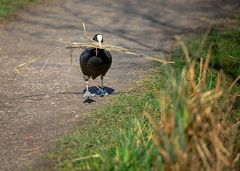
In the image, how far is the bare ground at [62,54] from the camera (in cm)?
639

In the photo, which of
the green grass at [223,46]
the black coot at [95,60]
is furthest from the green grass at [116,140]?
the green grass at [223,46]

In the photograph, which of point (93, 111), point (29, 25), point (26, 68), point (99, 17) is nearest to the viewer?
point (93, 111)

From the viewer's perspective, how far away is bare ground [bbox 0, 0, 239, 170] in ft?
21.0

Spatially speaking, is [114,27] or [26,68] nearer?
[26,68]

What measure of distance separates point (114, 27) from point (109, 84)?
12.3 ft

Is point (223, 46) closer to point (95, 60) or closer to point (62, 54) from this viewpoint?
point (62, 54)

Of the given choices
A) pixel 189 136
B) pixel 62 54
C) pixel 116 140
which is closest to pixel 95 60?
pixel 116 140

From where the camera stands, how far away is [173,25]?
12.1 metres

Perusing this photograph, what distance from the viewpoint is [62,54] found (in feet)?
31.8

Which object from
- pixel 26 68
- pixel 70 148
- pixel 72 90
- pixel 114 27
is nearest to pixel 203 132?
pixel 70 148

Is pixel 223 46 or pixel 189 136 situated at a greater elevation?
pixel 189 136

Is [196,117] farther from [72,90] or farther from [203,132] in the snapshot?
[72,90]

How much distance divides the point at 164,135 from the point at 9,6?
31.0 ft

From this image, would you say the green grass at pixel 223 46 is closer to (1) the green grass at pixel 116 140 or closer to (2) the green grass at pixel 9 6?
(1) the green grass at pixel 116 140
